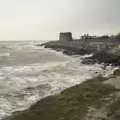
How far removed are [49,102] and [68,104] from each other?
1334 millimetres

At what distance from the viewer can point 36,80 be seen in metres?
25.1

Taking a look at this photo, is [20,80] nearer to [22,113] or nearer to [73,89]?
[73,89]

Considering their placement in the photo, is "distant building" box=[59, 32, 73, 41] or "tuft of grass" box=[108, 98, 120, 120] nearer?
"tuft of grass" box=[108, 98, 120, 120]

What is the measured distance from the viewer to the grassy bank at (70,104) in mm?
13352

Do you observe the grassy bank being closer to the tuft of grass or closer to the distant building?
the tuft of grass

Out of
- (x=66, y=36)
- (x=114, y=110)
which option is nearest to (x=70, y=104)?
(x=114, y=110)

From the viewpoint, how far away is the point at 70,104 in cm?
1513

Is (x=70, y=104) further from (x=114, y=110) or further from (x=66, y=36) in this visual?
(x=66, y=36)

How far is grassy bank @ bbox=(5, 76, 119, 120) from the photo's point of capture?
43.8ft

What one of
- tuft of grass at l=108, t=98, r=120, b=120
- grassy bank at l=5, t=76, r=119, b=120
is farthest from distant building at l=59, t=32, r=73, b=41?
tuft of grass at l=108, t=98, r=120, b=120

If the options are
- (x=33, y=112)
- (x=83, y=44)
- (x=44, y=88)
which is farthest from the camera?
(x=83, y=44)

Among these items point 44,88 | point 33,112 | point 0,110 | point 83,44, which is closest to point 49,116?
point 33,112

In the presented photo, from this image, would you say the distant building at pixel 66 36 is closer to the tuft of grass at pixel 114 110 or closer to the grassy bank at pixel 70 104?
the grassy bank at pixel 70 104

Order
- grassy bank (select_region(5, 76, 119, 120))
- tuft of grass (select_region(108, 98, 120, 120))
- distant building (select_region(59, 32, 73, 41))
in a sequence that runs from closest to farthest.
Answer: tuft of grass (select_region(108, 98, 120, 120)) < grassy bank (select_region(5, 76, 119, 120)) < distant building (select_region(59, 32, 73, 41))
